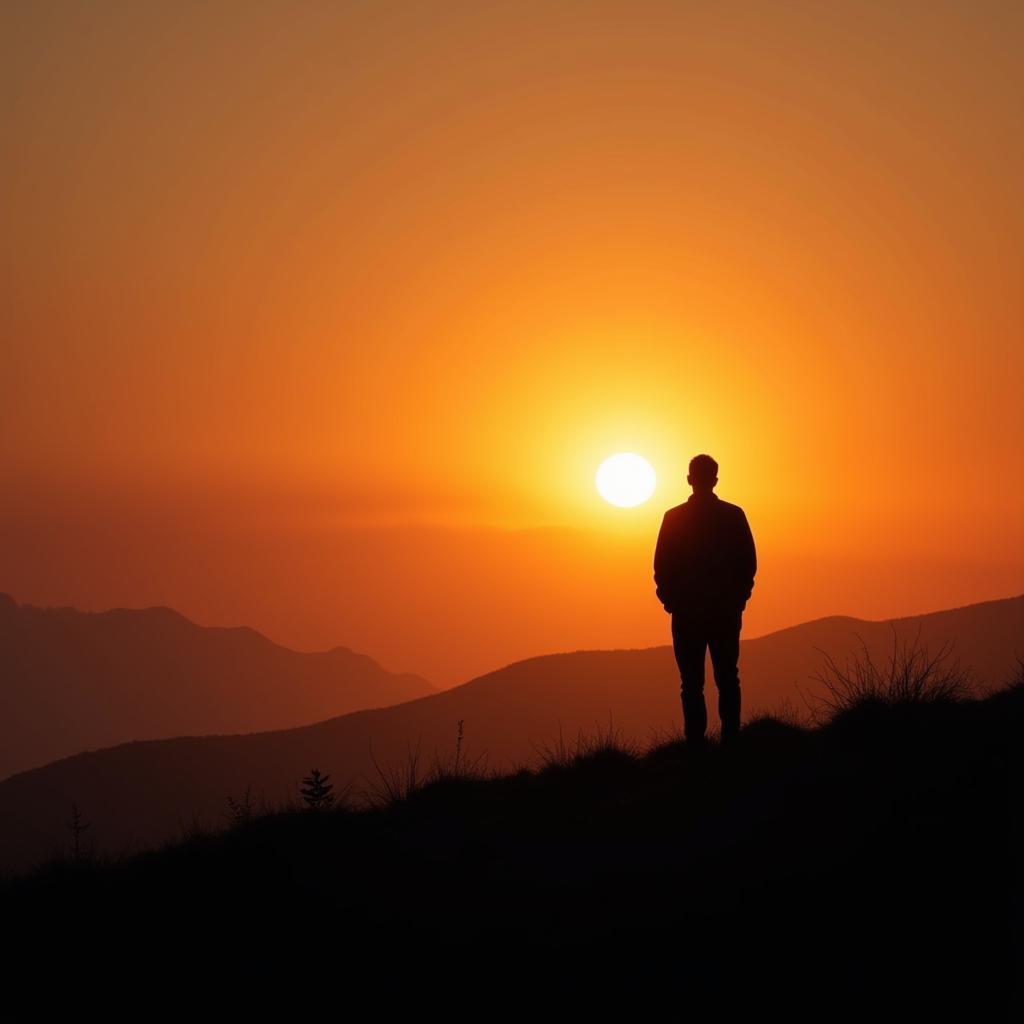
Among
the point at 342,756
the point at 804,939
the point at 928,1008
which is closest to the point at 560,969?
the point at 804,939

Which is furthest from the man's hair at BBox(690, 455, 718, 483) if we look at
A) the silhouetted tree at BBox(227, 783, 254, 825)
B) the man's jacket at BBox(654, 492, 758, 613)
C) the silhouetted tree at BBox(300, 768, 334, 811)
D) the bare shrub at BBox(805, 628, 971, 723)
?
the silhouetted tree at BBox(227, 783, 254, 825)

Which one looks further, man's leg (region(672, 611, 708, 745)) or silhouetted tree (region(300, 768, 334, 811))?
man's leg (region(672, 611, 708, 745))

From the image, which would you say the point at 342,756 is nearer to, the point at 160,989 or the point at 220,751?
the point at 220,751

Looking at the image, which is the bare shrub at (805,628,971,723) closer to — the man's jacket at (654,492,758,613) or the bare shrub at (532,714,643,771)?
the man's jacket at (654,492,758,613)

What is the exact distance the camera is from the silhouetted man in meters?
11.5

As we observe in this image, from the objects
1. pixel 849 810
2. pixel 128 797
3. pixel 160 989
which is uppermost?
pixel 849 810

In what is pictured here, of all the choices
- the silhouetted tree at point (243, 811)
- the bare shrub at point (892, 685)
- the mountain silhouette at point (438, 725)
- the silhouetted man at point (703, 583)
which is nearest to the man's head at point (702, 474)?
Result: the silhouetted man at point (703, 583)

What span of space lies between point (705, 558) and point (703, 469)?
3.21ft

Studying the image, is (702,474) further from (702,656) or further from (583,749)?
(583,749)

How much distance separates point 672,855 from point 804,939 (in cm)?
152

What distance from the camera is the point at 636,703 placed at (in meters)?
170

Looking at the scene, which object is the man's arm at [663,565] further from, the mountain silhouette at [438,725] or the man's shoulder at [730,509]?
the mountain silhouette at [438,725]

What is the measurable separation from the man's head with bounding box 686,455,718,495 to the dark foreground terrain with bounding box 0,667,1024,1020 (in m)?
2.75

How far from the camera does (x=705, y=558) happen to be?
37.9 feet
